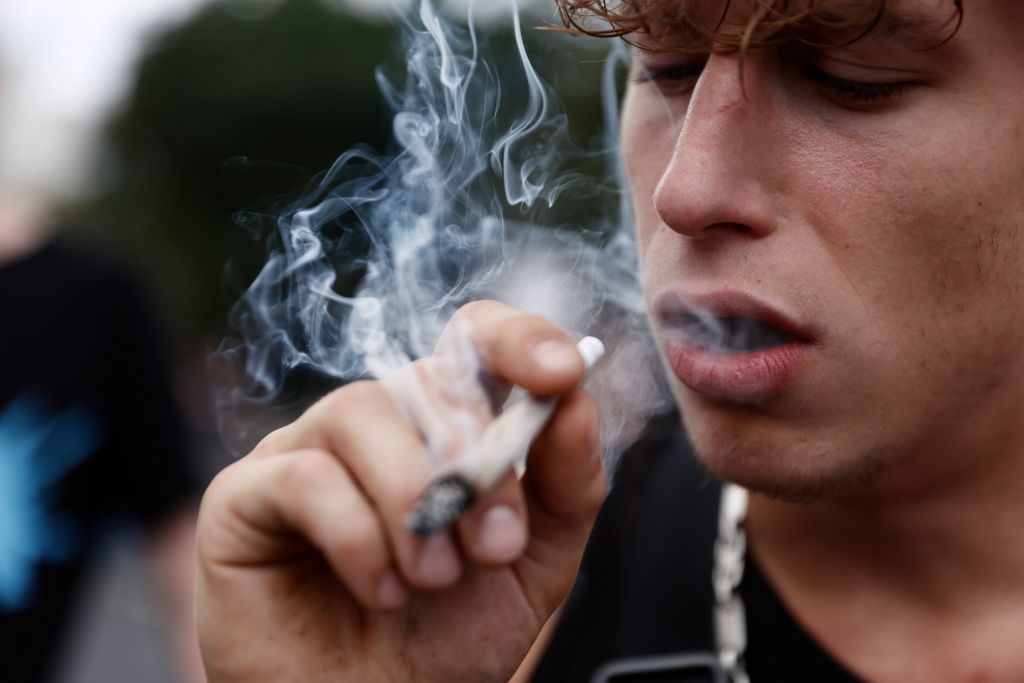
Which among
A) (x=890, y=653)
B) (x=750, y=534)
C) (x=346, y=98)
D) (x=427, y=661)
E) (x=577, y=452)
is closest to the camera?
(x=577, y=452)

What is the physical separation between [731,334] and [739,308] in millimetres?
153

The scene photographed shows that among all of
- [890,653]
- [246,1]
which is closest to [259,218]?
[890,653]

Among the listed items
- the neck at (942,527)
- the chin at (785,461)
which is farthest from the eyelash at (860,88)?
the neck at (942,527)

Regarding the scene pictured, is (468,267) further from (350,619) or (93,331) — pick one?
(93,331)

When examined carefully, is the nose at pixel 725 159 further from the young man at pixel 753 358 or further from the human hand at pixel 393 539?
the human hand at pixel 393 539

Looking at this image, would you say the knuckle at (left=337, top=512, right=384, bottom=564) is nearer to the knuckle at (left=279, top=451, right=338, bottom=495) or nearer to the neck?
the knuckle at (left=279, top=451, right=338, bottom=495)

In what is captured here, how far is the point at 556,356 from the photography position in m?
1.42

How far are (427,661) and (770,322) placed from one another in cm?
86

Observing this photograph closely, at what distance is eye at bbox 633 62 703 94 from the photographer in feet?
6.36

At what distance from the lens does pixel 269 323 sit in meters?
2.23

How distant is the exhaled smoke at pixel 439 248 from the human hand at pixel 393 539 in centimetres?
46

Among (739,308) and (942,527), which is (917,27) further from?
(942,527)

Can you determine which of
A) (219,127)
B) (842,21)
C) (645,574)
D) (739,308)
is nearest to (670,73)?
(842,21)

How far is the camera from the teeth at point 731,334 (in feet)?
6.07
